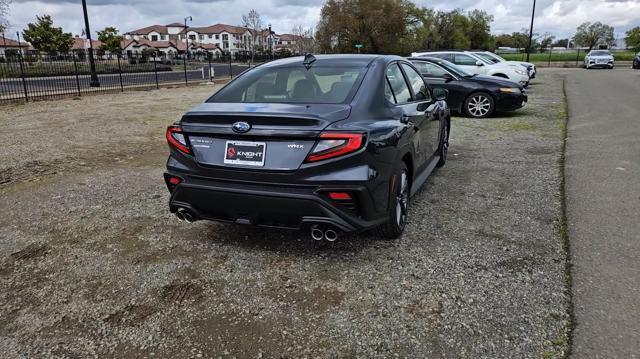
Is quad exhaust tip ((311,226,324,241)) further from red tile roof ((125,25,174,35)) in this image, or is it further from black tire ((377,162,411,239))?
red tile roof ((125,25,174,35))

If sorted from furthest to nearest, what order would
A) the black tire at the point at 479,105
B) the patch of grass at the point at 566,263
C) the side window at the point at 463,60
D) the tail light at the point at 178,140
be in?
the side window at the point at 463,60
the black tire at the point at 479,105
the tail light at the point at 178,140
the patch of grass at the point at 566,263

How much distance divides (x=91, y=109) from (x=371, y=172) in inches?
498

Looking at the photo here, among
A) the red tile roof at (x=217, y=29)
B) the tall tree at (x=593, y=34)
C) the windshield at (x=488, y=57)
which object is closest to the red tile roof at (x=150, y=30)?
the red tile roof at (x=217, y=29)

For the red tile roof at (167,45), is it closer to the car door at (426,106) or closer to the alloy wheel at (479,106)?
the alloy wheel at (479,106)

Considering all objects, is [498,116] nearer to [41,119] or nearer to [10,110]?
[41,119]

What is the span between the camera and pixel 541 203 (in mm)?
4965

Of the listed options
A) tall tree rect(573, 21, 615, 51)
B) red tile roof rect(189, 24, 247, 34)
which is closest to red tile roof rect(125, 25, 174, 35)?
red tile roof rect(189, 24, 247, 34)

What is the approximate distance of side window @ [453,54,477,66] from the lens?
15780 mm

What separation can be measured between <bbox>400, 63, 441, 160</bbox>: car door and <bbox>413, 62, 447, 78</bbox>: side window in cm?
627

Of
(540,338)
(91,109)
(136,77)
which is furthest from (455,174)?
(136,77)

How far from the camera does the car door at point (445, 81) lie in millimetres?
11133

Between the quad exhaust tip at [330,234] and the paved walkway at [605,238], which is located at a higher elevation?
the quad exhaust tip at [330,234]

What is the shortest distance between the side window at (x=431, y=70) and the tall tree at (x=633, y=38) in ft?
252

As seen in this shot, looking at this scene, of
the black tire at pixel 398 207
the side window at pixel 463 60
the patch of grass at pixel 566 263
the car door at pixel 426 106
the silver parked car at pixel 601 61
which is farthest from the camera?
the silver parked car at pixel 601 61
